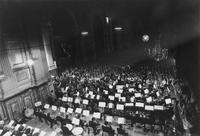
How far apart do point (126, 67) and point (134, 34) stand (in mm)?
5102

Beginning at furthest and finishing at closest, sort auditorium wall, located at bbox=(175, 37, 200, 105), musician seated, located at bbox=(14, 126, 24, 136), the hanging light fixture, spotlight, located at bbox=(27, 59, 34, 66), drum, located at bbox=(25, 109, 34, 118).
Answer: the hanging light fixture, spotlight, located at bbox=(27, 59, 34, 66), drum, located at bbox=(25, 109, 34, 118), musician seated, located at bbox=(14, 126, 24, 136), auditorium wall, located at bbox=(175, 37, 200, 105)

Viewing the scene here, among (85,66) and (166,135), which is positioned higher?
(85,66)

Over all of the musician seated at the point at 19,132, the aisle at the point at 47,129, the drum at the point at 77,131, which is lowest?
the aisle at the point at 47,129

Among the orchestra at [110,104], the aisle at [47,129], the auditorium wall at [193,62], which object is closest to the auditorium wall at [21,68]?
the orchestra at [110,104]

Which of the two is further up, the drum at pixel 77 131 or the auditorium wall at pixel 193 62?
the auditorium wall at pixel 193 62

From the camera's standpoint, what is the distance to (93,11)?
68.2ft

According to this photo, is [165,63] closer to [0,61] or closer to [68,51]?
[68,51]

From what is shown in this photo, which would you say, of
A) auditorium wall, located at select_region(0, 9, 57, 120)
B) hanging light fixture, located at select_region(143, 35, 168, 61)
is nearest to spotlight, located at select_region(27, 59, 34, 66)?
auditorium wall, located at select_region(0, 9, 57, 120)

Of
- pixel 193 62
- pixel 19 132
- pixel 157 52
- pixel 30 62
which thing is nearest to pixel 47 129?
pixel 19 132

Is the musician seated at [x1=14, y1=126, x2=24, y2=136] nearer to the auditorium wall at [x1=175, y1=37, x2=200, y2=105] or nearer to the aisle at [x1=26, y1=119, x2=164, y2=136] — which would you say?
the aisle at [x1=26, y1=119, x2=164, y2=136]

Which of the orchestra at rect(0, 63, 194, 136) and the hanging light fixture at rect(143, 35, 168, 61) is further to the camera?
the hanging light fixture at rect(143, 35, 168, 61)

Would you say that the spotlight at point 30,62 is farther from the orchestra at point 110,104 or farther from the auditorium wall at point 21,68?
the orchestra at point 110,104

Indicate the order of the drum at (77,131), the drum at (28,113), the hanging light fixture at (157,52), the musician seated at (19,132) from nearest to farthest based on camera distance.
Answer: the drum at (77,131) < the musician seated at (19,132) < the drum at (28,113) < the hanging light fixture at (157,52)

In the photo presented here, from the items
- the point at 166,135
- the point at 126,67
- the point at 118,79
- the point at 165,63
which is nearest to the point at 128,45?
the point at 126,67
